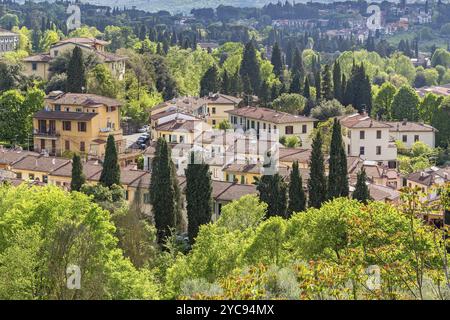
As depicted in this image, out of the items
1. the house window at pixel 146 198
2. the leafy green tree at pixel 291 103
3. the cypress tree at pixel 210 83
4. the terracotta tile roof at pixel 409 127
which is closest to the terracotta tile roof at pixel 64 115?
the house window at pixel 146 198

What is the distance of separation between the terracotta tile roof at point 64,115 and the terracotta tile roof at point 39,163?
5.27 meters

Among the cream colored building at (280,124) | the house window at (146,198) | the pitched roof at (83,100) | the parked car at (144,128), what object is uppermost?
the pitched roof at (83,100)

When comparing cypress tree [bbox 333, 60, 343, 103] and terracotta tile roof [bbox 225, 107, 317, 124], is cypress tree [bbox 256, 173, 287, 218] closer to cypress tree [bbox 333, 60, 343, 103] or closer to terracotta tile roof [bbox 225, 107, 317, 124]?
terracotta tile roof [bbox 225, 107, 317, 124]

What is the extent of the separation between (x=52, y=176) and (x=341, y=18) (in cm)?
15323

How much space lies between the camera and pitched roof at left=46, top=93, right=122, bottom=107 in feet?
176

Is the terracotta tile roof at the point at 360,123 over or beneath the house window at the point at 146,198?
over

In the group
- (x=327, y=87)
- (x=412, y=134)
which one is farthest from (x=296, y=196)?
(x=327, y=87)

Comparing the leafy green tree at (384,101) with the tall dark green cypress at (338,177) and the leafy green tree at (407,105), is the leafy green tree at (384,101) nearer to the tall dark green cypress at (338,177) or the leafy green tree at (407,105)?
the leafy green tree at (407,105)

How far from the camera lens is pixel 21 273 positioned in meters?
22.6

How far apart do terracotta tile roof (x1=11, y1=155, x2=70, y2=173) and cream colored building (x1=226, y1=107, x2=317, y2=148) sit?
Answer: 1352 cm

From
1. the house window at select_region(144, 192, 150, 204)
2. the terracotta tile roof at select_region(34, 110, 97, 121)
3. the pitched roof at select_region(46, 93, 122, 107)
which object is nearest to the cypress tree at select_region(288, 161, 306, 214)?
the house window at select_region(144, 192, 150, 204)

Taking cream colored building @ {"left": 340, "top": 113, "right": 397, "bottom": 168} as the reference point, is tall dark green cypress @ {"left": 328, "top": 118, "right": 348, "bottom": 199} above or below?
above

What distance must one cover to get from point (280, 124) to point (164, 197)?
21710mm

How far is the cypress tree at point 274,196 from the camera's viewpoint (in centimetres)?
3653
